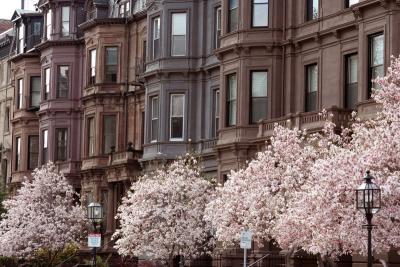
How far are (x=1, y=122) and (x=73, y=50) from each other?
17.5 meters

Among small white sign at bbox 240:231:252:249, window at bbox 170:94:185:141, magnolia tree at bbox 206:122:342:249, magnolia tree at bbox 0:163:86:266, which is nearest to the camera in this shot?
small white sign at bbox 240:231:252:249

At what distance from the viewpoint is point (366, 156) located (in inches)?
1339

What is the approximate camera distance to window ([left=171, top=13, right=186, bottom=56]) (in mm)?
61438

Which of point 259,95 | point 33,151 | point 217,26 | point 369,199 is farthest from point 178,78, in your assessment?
point 369,199

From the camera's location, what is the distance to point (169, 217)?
171 feet

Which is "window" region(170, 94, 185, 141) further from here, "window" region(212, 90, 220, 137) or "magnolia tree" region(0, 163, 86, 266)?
"magnolia tree" region(0, 163, 86, 266)

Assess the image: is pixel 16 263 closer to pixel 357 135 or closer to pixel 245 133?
pixel 245 133

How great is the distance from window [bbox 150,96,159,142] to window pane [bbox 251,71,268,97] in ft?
31.2

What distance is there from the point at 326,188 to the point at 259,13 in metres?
20.4

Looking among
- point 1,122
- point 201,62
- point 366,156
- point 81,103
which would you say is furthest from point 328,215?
point 1,122

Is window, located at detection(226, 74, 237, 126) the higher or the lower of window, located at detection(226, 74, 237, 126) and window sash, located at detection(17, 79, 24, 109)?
the lower

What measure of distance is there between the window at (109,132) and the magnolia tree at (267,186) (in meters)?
26.8

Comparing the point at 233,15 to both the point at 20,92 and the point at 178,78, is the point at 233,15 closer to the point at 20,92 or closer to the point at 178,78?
the point at 178,78

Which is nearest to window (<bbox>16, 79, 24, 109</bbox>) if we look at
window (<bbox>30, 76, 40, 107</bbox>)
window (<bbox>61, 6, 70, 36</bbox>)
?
window (<bbox>30, 76, 40, 107</bbox>)
